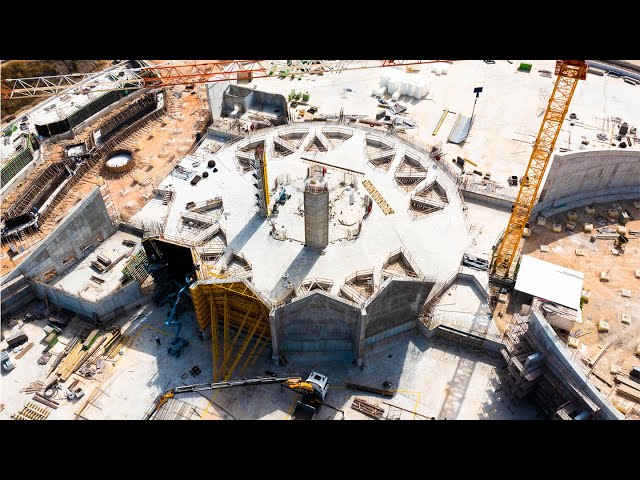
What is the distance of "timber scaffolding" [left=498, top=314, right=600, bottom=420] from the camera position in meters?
47.6

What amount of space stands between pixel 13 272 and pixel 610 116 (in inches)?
4099

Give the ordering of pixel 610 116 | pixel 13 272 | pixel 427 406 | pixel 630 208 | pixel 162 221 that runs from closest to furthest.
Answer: pixel 427 406 < pixel 13 272 < pixel 162 221 < pixel 630 208 < pixel 610 116

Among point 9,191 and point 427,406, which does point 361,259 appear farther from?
point 9,191

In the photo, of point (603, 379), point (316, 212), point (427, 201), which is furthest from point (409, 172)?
point (603, 379)

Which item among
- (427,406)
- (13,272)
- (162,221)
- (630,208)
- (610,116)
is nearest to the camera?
(427,406)

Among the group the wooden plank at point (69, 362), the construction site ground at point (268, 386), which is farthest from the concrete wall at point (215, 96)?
the wooden plank at point (69, 362)

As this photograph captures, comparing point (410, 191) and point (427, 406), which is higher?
point (410, 191)

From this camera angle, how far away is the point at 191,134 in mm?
95125

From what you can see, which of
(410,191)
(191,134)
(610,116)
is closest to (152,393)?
(410,191)

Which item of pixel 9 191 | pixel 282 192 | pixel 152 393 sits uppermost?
pixel 282 192

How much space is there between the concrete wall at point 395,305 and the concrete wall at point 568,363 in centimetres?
1175

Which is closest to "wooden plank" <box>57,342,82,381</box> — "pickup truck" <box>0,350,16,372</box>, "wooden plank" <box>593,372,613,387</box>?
"pickup truck" <box>0,350,16,372</box>

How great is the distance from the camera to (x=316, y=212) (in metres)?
58.0

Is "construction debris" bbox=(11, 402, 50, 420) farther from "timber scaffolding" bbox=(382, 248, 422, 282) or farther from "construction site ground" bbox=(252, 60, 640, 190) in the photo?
"construction site ground" bbox=(252, 60, 640, 190)
